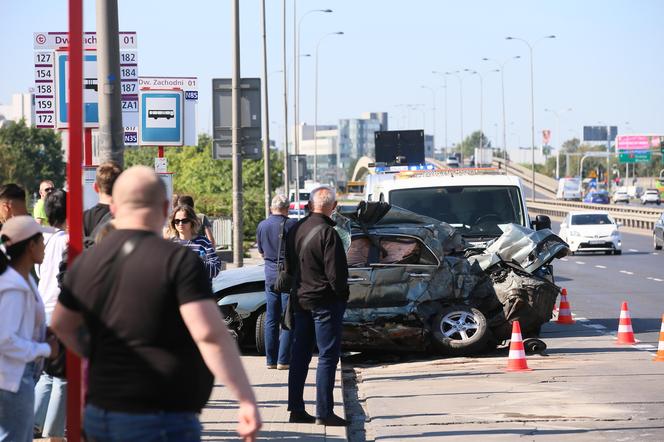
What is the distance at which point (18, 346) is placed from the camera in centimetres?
571

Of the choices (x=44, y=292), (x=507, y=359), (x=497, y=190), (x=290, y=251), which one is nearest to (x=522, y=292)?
(x=507, y=359)

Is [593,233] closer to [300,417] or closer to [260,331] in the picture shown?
[260,331]

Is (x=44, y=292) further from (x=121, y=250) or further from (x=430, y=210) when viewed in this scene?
(x=430, y=210)

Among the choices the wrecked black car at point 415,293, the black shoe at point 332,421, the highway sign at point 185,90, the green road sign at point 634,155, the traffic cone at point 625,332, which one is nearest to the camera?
the black shoe at point 332,421

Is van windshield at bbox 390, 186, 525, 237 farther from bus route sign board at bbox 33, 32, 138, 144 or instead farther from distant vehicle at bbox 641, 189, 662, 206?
distant vehicle at bbox 641, 189, 662, 206

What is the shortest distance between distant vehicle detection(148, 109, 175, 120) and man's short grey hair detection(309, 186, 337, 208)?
6290 mm

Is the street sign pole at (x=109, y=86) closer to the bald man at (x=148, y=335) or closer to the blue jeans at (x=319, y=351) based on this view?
the blue jeans at (x=319, y=351)

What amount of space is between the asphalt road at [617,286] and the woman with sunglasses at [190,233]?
285 inches

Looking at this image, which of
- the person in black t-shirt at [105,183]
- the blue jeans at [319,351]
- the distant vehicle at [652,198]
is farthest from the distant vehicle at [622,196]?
the person in black t-shirt at [105,183]

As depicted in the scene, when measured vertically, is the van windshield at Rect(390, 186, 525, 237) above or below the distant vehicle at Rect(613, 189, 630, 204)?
above

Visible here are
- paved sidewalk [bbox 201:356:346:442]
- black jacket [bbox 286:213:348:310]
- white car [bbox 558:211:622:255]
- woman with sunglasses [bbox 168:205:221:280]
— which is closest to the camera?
paved sidewalk [bbox 201:356:346:442]

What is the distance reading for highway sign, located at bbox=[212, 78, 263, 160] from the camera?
74.8 feet

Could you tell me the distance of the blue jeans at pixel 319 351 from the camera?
9398mm

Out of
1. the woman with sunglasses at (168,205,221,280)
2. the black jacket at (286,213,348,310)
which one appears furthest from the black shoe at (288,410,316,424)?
the woman with sunglasses at (168,205,221,280)
